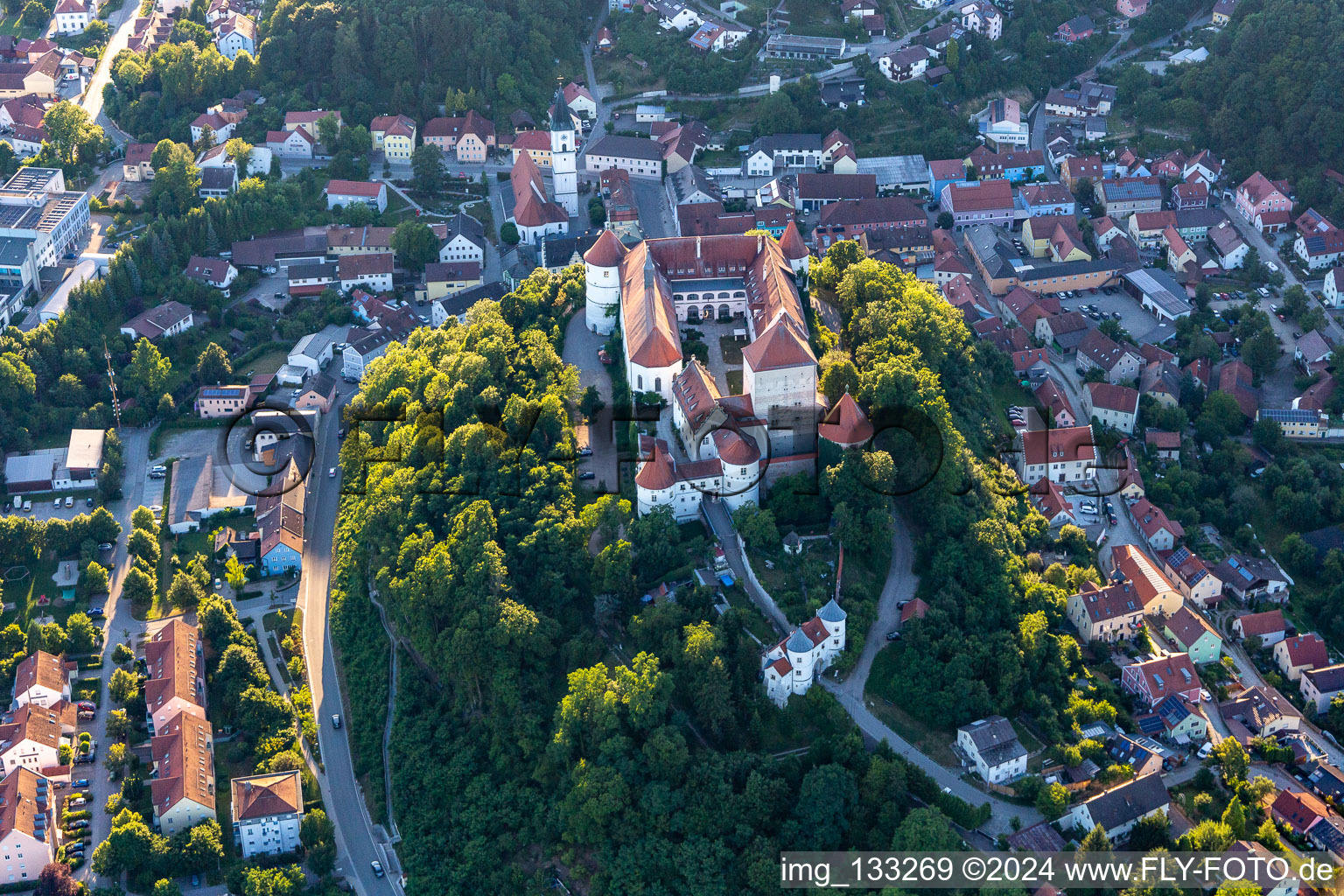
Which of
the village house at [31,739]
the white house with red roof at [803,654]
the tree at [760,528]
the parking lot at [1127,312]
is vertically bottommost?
Result: the parking lot at [1127,312]

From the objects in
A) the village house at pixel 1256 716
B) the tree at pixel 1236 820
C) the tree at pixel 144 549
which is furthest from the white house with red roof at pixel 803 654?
the tree at pixel 144 549

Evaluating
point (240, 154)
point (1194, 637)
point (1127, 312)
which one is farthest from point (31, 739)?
point (1127, 312)

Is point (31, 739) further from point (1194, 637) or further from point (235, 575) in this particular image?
point (1194, 637)

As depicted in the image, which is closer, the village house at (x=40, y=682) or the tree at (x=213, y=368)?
the village house at (x=40, y=682)

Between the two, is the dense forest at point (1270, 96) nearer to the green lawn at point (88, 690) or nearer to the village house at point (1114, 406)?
the village house at point (1114, 406)

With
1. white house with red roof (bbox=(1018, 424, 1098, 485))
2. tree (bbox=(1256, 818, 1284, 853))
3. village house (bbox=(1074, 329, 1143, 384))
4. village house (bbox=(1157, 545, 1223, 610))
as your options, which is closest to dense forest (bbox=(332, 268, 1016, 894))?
Result: white house with red roof (bbox=(1018, 424, 1098, 485))

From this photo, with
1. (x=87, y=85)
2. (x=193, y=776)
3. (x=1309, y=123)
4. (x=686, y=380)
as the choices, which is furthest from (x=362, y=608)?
(x=1309, y=123)
